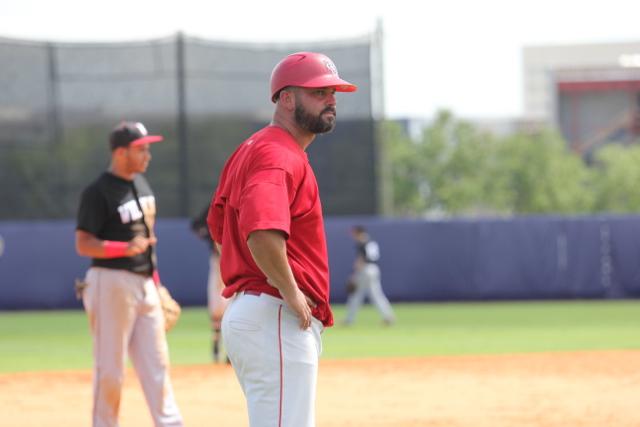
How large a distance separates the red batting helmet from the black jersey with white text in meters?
2.58

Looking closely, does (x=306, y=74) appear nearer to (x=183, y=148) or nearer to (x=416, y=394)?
(x=416, y=394)

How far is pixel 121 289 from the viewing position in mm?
6746

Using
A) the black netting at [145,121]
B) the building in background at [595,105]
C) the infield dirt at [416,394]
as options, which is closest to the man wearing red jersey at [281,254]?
the infield dirt at [416,394]

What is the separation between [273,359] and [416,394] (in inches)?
227

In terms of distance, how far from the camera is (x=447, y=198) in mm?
62000

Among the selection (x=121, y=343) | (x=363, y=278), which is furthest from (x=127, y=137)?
(x=363, y=278)

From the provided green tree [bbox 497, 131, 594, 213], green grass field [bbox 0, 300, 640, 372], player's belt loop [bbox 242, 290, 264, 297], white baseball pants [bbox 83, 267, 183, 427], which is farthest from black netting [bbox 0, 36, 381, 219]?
green tree [bbox 497, 131, 594, 213]

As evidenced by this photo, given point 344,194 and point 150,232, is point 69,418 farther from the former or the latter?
point 344,194

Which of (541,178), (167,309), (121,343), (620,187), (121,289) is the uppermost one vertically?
(121,289)

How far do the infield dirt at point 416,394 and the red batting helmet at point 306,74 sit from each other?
4177 mm

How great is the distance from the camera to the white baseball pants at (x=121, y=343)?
264 inches

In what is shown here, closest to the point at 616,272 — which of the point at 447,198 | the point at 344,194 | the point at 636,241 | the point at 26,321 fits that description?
the point at 636,241

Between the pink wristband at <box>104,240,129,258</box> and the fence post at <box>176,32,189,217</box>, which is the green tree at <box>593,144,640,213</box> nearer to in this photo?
the fence post at <box>176,32,189,217</box>

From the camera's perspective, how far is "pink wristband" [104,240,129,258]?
22.1 ft
